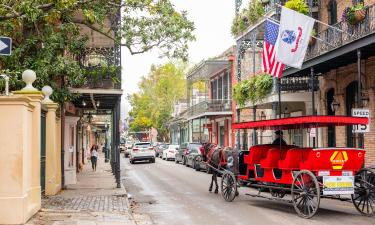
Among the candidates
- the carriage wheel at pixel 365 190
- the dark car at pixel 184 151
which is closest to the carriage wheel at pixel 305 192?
the carriage wheel at pixel 365 190

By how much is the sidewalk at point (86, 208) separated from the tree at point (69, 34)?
3147 mm

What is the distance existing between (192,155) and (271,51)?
13203mm

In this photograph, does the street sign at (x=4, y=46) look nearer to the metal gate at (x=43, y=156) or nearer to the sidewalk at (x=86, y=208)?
the sidewalk at (x=86, y=208)

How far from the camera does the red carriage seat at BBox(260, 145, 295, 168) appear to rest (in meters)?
13.6

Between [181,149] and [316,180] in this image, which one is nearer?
[316,180]

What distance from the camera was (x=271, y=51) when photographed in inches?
857

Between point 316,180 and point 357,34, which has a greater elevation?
point 357,34

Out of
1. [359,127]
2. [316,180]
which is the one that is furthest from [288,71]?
[316,180]

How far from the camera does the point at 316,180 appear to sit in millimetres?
11531

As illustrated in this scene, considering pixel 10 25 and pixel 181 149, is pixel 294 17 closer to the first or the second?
pixel 10 25

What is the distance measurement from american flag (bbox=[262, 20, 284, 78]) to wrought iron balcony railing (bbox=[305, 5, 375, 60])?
1.30 m

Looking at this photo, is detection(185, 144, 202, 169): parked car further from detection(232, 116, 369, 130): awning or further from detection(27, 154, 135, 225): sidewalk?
detection(232, 116, 369, 130): awning

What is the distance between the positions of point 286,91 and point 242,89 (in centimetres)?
290

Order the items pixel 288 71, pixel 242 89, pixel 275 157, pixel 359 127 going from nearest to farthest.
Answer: pixel 275 157 < pixel 359 127 < pixel 288 71 < pixel 242 89
